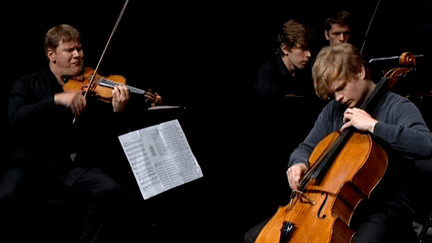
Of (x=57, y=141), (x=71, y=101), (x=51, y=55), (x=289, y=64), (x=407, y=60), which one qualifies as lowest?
(x=289, y=64)

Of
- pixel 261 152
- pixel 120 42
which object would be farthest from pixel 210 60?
pixel 261 152

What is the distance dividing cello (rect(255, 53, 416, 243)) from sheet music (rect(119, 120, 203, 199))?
0.95 meters

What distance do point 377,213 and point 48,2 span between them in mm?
2736

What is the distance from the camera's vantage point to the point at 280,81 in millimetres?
3717

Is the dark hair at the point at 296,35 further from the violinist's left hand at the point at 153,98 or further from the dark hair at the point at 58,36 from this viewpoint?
the dark hair at the point at 58,36

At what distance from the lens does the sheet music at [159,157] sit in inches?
103

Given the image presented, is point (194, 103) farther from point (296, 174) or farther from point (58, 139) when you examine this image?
point (296, 174)

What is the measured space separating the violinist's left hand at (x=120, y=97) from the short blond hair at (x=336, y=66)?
4.24ft

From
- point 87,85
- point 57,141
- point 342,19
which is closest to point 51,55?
point 87,85

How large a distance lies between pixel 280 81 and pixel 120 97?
145 cm

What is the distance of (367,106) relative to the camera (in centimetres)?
202

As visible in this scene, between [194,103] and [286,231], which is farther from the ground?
[194,103]

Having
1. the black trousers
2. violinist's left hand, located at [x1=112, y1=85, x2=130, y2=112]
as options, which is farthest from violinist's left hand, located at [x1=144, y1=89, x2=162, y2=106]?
the black trousers

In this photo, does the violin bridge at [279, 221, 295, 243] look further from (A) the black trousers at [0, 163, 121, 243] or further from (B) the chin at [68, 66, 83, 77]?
(B) the chin at [68, 66, 83, 77]
